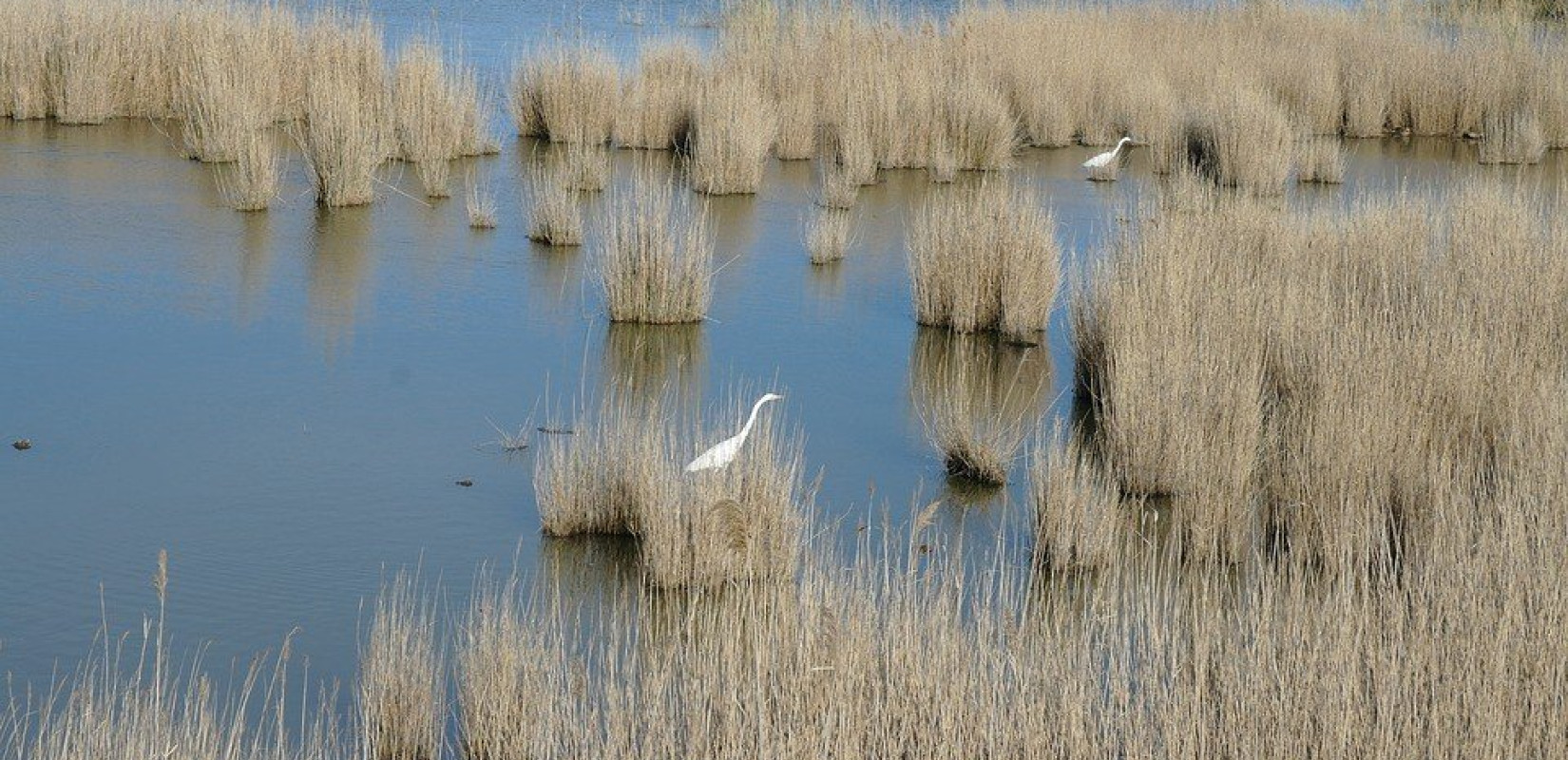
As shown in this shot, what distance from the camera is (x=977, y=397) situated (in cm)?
815

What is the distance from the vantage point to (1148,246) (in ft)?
27.1

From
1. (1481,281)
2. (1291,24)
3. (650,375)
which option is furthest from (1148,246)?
(1291,24)

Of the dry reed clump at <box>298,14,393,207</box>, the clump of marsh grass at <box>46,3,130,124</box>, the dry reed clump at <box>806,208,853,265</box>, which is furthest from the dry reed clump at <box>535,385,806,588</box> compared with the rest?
the clump of marsh grass at <box>46,3,130,124</box>

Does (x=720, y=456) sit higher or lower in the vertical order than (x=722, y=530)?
higher

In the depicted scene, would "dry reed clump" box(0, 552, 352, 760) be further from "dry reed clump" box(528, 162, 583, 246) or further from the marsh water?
"dry reed clump" box(528, 162, 583, 246)

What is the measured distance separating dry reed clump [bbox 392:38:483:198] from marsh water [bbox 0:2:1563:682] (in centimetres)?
38

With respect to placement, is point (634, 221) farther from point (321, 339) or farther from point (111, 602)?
point (111, 602)

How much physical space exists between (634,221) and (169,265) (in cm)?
264

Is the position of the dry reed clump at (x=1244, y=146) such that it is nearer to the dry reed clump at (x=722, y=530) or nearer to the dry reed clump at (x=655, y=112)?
the dry reed clump at (x=655, y=112)

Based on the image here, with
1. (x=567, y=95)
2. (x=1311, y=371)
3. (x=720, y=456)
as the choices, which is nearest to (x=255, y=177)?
(x=567, y=95)

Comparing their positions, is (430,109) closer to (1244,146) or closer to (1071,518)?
(1244,146)

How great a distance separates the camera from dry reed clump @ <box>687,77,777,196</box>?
1302cm

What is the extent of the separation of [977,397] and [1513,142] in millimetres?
10066

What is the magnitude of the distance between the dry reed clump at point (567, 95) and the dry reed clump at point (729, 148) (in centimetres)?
144
